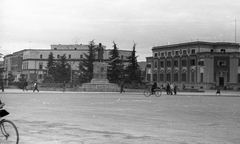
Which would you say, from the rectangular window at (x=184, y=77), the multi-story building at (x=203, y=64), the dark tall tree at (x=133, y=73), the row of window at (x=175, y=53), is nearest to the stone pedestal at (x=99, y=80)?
the dark tall tree at (x=133, y=73)

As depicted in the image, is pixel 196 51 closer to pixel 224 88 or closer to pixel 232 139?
pixel 224 88

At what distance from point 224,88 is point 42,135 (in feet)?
237

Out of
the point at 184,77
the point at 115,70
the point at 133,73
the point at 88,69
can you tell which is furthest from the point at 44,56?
the point at 133,73

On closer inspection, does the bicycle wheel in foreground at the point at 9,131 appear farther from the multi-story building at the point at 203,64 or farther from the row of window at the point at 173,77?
the row of window at the point at 173,77

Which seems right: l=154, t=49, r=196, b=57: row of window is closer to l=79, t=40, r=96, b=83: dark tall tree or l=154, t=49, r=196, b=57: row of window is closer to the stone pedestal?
l=79, t=40, r=96, b=83: dark tall tree

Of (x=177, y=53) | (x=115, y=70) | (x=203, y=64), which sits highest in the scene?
(x=177, y=53)

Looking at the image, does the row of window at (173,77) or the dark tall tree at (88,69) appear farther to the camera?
the row of window at (173,77)

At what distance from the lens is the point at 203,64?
263 ft

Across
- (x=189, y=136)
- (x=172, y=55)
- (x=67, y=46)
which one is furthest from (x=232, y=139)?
(x=67, y=46)

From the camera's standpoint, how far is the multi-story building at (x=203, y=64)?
78.9 metres

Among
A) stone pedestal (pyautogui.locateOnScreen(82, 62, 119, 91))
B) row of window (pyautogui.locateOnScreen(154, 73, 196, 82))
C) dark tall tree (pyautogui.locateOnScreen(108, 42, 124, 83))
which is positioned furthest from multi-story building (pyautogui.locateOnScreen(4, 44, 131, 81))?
stone pedestal (pyautogui.locateOnScreen(82, 62, 119, 91))

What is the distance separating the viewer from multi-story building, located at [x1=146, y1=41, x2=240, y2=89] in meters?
78.9

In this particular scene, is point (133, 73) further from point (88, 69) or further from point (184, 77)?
point (184, 77)

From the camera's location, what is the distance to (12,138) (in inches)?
300
